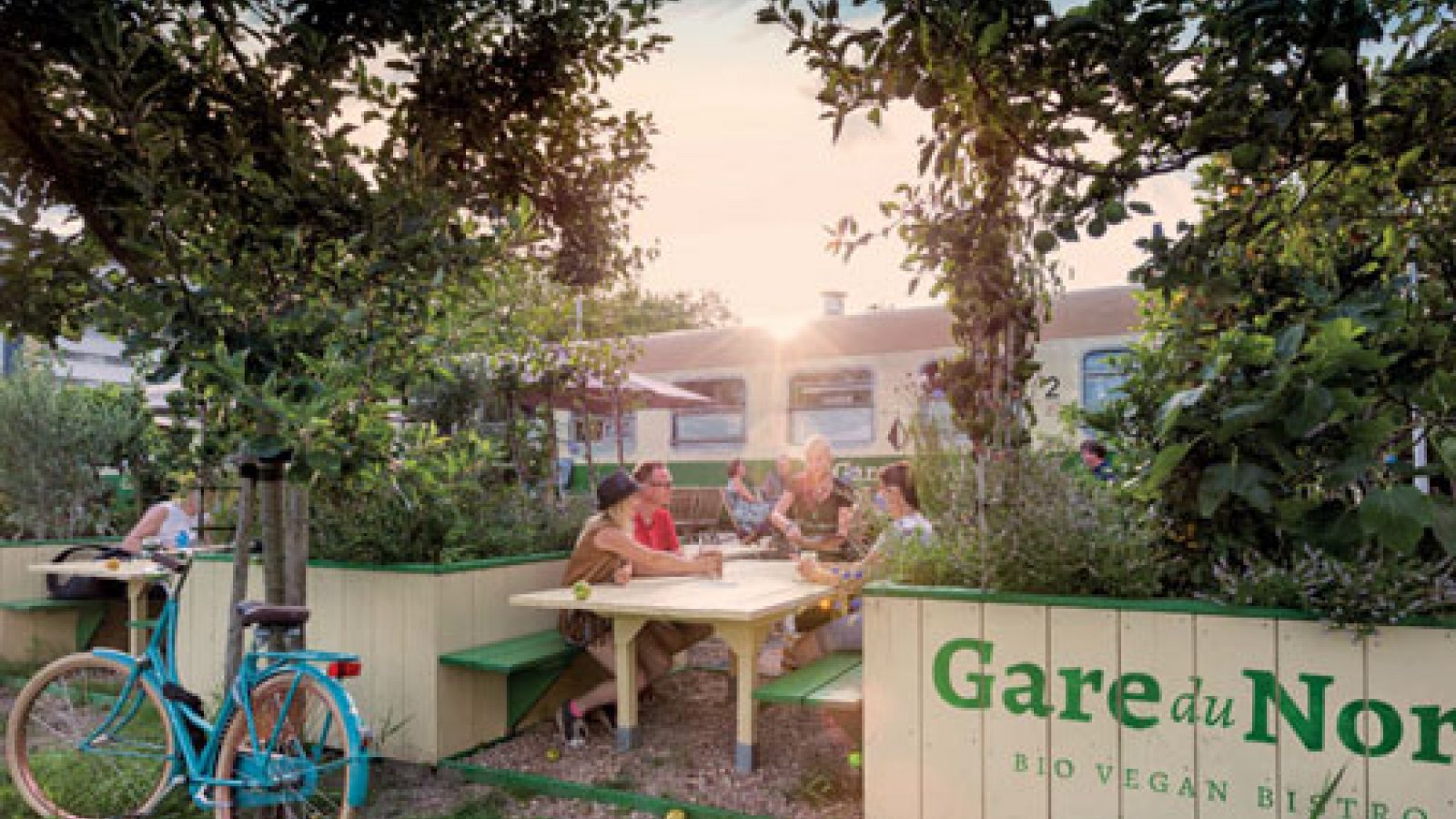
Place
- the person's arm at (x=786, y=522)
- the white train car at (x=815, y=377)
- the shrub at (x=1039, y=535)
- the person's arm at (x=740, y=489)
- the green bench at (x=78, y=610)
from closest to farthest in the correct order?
the shrub at (x=1039, y=535), the person's arm at (x=786, y=522), the green bench at (x=78, y=610), the person's arm at (x=740, y=489), the white train car at (x=815, y=377)

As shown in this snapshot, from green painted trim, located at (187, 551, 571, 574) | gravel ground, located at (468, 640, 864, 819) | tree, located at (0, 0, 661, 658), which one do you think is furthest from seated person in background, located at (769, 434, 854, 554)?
tree, located at (0, 0, 661, 658)

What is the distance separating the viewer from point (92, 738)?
3.25 m

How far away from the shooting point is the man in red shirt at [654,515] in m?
4.68

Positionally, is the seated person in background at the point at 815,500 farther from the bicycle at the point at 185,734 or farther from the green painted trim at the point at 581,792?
the bicycle at the point at 185,734

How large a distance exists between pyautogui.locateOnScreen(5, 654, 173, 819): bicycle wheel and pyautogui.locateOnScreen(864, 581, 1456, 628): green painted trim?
2.41 metres

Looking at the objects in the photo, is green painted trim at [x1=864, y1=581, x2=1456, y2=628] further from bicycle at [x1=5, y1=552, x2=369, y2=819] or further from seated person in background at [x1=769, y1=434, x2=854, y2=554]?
seated person in background at [x1=769, y1=434, x2=854, y2=554]

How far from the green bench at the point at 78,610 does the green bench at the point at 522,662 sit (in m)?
3.31

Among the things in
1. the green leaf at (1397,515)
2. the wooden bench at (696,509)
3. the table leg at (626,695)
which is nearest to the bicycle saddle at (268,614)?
the table leg at (626,695)

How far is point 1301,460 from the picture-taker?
2.23m

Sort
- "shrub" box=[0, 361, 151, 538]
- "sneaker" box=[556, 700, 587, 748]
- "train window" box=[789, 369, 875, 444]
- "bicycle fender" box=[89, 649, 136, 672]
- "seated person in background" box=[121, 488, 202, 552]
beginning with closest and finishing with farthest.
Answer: "bicycle fender" box=[89, 649, 136, 672], "sneaker" box=[556, 700, 587, 748], "seated person in background" box=[121, 488, 202, 552], "shrub" box=[0, 361, 151, 538], "train window" box=[789, 369, 875, 444]

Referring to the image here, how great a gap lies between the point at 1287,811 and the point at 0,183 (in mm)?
4038

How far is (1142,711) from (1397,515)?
0.78 m

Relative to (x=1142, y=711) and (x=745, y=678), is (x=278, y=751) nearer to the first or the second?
(x=745, y=678)

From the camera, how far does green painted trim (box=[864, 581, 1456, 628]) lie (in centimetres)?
229
